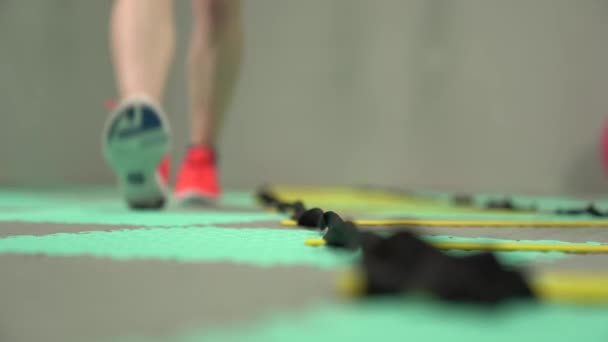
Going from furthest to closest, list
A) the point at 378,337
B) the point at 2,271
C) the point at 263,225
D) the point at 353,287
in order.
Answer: the point at 263,225, the point at 2,271, the point at 353,287, the point at 378,337

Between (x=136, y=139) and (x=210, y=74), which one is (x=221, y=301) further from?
(x=210, y=74)

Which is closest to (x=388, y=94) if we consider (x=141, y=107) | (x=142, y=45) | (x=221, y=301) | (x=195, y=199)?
(x=195, y=199)

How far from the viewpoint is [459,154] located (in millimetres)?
4246

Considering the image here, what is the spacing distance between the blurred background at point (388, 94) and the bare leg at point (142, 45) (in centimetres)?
236

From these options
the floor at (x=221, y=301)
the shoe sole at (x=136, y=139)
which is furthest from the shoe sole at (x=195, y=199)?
the floor at (x=221, y=301)

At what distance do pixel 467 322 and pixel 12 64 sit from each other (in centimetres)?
435

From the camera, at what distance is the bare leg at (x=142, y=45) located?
72.8 inches

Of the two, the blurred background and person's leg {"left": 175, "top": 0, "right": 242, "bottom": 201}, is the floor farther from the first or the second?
the blurred background

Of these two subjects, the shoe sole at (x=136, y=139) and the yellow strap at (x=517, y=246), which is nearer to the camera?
the yellow strap at (x=517, y=246)

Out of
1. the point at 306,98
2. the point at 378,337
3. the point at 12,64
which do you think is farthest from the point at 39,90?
the point at 378,337

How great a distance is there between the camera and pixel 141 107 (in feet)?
5.50

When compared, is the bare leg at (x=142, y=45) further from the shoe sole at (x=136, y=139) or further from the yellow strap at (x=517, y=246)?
the yellow strap at (x=517, y=246)

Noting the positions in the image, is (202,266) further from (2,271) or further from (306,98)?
(306,98)

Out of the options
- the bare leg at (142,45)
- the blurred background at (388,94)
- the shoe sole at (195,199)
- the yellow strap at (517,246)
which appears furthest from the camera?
the blurred background at (388,94)
